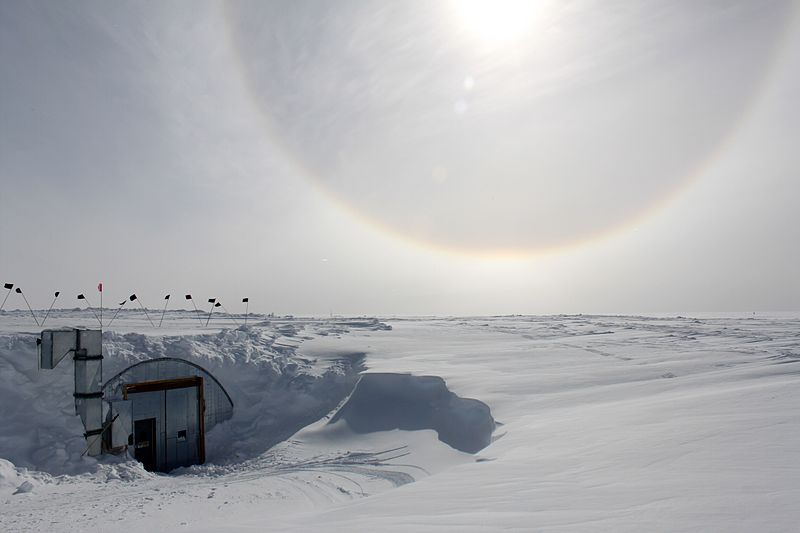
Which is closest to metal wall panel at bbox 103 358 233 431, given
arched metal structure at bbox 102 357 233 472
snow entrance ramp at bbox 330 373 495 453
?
arched metal structure at bbox 102 357 233 472

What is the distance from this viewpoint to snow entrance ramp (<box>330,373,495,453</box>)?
15617mm

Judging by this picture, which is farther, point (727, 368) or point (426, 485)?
point (727, 368)

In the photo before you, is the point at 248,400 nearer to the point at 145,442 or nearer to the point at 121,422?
the point at 145,442

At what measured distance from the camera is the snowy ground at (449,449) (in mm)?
6211

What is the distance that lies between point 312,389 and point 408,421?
543 centimetres

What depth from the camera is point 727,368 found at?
765 inches

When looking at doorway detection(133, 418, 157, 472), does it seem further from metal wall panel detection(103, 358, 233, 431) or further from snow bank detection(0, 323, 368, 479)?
snow bank detection(0, 323, 368, 479)

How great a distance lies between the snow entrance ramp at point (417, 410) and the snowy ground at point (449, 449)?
0.43 meters

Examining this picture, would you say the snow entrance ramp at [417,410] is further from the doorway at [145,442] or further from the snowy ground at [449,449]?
the doorway at [145,442]

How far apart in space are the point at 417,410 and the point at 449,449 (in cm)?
373

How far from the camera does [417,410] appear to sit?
1856cm

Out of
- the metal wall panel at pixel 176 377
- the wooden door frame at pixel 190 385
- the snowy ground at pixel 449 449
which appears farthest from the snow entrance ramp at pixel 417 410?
the wooden door frame at pixel 190 385

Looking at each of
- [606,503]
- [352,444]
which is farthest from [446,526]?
[352,444]

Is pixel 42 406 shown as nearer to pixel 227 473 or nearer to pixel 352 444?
pixel 227 473
